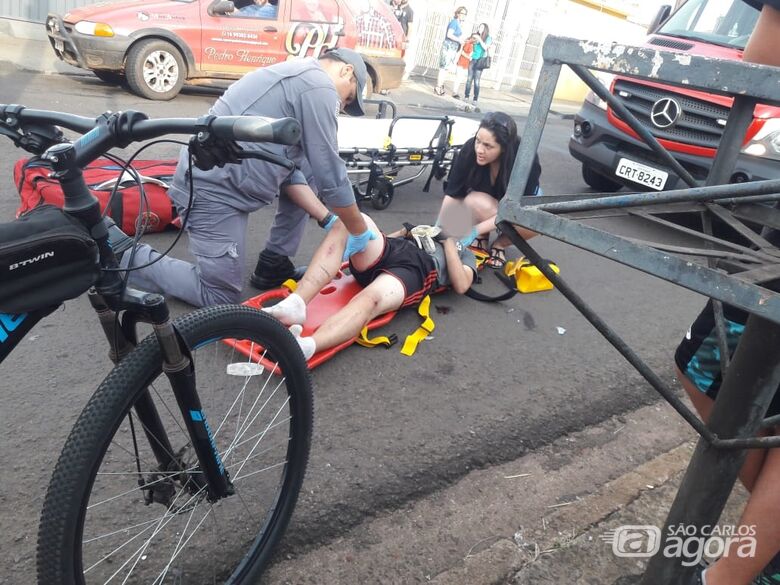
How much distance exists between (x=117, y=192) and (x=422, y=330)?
76.6 inches

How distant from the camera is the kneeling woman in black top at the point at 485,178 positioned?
4.32 meters

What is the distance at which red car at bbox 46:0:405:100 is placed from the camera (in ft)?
26.5

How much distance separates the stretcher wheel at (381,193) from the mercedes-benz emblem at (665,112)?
7.96 feet

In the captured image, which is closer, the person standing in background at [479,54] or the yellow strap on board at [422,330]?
the yellow strap on board at [422,330]

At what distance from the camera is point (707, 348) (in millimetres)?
1968

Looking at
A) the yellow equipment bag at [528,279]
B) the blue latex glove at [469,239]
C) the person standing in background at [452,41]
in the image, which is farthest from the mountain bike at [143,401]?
the person standing in background at [452,41]

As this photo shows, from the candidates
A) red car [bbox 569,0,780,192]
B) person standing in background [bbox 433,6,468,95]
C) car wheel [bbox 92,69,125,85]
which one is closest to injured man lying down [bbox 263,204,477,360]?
red car [bbox 569,0,780,192]

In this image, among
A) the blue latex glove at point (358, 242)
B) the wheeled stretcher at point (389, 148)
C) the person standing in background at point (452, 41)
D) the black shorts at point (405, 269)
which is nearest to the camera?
the blue latex glove at point (358, 242)

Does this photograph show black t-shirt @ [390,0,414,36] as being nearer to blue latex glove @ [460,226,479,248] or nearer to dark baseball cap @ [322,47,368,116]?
blue latex glove @ [460,226,479,248]

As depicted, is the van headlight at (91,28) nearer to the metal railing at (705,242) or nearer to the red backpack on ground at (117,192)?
the red backpack on ground at (117,192)

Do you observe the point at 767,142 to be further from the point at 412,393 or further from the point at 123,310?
the point at 123,310

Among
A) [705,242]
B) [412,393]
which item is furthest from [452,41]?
[705,242]

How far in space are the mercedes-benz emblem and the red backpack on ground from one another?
13.6 ft

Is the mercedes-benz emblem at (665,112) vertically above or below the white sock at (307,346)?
above
